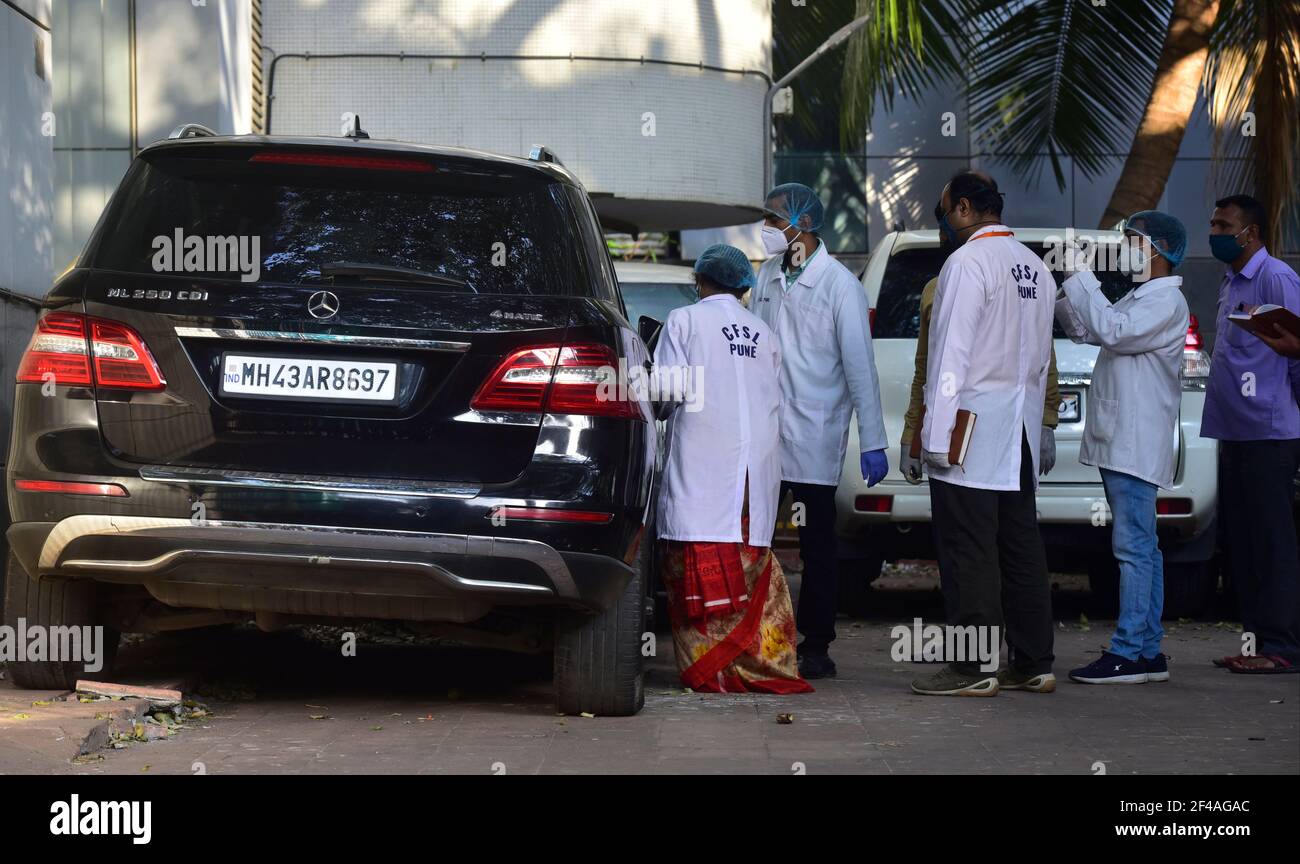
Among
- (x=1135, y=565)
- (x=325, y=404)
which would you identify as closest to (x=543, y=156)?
(x=325, y=404)

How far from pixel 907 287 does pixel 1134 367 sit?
1.75 metres

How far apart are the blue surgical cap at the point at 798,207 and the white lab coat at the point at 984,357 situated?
972mm

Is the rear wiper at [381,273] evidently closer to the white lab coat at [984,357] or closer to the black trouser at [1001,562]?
the white lab coat at [984,357]

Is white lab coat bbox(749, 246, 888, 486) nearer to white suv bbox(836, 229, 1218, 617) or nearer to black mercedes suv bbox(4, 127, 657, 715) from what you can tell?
white suv bbox(836, 229, 1218, 617)

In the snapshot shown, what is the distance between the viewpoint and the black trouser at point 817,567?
295 inches

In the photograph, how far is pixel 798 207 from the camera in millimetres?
7785

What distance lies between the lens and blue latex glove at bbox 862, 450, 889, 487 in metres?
7.36

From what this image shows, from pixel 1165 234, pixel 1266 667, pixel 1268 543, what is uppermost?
pixel 1165 234

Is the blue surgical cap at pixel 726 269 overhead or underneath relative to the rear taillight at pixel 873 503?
overhead

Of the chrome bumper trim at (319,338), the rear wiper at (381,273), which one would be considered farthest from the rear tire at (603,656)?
the rear wiper at (381,273)

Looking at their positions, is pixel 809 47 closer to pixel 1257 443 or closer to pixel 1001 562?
pixel 1257 443

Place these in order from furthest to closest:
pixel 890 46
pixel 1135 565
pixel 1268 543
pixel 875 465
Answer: pixel 890 46 → pixel 1268 543 → pixel 1135 565 → pixel 875 465
